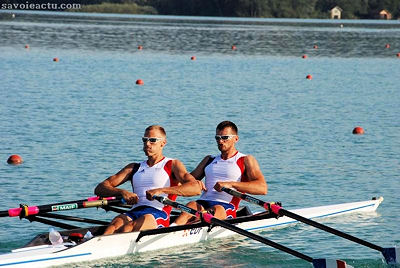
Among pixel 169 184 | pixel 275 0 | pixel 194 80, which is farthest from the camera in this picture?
pixel 275 0

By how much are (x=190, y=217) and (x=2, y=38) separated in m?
47.2

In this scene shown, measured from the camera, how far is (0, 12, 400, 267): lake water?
40.1ft

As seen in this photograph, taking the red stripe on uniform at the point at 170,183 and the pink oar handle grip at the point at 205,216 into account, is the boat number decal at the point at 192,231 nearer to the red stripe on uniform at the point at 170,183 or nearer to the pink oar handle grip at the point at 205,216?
the red stripe on uniform at the point at 170,183


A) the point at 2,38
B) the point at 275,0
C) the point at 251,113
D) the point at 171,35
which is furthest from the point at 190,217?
the point at 275,0

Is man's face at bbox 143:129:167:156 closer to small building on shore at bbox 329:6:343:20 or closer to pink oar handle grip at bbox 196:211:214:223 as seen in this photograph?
pink oar handle grip at bbox 196:211:214:223

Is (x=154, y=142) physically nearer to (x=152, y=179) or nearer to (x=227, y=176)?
(x=152, y=179)

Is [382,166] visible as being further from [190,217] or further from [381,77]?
[381,77]

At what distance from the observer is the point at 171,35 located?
223 ft

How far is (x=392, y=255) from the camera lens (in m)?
10.7

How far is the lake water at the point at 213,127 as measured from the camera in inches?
481

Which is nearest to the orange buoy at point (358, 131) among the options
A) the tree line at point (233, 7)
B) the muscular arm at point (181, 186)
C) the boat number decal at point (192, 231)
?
the boat number decal at point (192, 231)

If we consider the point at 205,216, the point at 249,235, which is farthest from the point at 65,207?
the point at 249,235

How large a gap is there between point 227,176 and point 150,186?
1.19 meters

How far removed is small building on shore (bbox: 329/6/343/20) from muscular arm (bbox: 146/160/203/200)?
404ft
